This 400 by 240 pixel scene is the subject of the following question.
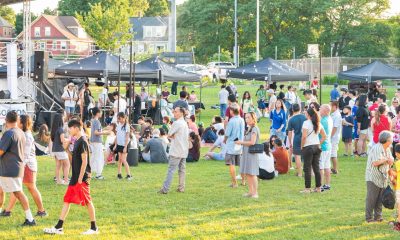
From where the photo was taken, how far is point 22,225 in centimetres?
986

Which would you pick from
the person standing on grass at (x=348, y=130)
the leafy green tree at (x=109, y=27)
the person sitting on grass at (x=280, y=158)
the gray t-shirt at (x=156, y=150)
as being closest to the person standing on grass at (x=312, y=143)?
the person sitting on grass at (x=280, y=158)

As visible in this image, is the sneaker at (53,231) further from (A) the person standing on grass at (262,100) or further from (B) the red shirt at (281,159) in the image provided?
(A) the person standing on grass at (262,100)

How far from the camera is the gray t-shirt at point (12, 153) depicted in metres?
9.47

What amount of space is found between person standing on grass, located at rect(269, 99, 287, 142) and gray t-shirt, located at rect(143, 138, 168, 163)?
2.64 m

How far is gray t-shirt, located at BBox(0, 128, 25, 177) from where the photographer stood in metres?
9.47

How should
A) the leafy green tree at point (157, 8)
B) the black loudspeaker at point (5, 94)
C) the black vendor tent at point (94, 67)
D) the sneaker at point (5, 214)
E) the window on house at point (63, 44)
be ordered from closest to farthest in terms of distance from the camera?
1. the sneaker at point (5, 214)
2. the black loudspeaker at point (5, 94)
3. the black vendor tent at point (94, 67)
4. the window on house at point (63, 44)
5. the leafy green tree at point (157, 8)

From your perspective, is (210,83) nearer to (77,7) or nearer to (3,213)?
(77,7)

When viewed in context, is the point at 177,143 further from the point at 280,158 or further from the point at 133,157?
the point at 133,157

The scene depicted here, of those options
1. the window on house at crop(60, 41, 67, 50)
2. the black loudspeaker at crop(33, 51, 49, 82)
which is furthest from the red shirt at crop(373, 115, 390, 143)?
the window on house at crop(60, 41, 67, 50)

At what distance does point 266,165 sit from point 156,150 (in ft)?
12.0

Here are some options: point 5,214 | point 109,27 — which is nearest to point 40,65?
point 5,214

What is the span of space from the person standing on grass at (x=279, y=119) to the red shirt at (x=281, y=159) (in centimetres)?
149

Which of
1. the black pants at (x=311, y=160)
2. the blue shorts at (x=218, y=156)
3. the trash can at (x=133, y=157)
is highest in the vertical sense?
the black pants at (x=311, y=160)

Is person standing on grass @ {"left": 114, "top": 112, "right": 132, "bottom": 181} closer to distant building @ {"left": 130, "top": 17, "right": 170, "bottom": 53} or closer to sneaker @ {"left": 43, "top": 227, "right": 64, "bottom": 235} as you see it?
sneaker @ {"left": 43, "top": 227, "right": 64, "bottom": 235}
